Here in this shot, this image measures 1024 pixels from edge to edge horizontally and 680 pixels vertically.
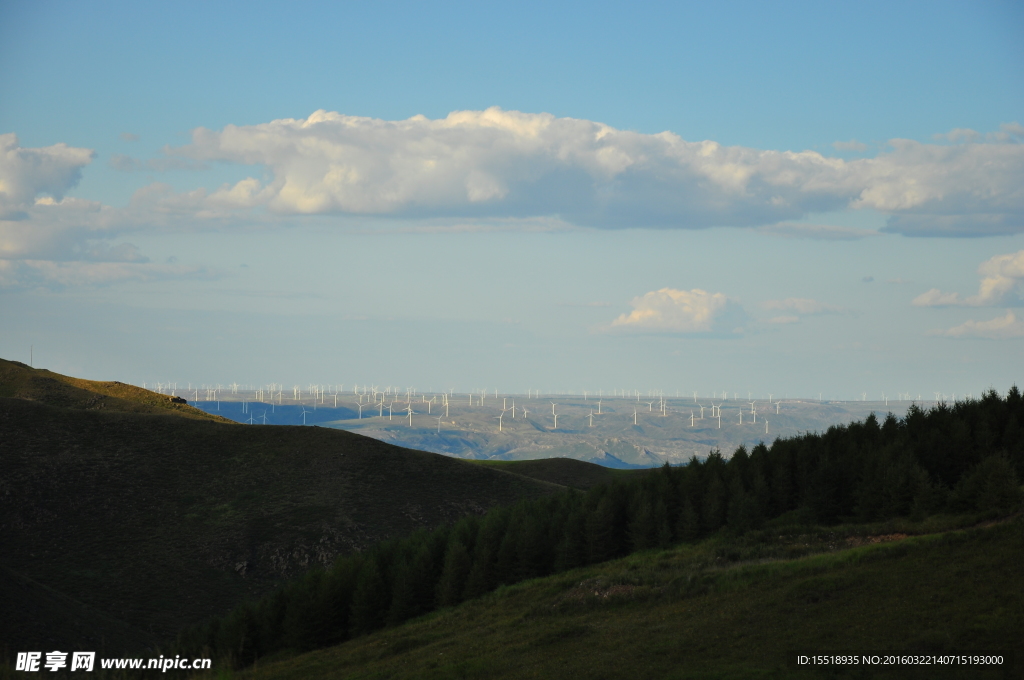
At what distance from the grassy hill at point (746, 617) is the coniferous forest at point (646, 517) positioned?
340 inches

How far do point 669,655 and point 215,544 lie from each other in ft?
252

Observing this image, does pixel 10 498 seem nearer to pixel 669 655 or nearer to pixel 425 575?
pixel 425 575

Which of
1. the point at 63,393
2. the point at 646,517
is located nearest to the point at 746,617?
the point at 646,517

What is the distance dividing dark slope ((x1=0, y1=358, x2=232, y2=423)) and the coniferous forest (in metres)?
79.2

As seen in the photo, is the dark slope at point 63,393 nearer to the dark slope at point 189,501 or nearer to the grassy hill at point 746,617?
the dark slope at point 189,501

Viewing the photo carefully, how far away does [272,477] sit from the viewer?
390 ft

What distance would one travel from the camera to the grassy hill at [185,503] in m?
→ 86.6

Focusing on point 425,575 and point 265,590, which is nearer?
point 425,575

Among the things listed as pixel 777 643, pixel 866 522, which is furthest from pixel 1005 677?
pixel 866 522

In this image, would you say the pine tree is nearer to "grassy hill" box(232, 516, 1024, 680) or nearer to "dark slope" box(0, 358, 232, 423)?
"grassy hill" box(232, 516, 1024, 680)

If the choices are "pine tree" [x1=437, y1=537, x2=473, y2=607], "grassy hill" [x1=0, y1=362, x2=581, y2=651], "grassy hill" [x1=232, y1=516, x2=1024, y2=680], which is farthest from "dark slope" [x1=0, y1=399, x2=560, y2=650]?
"grassy hill" [x1=232, y1=516, x2=1024, y2=680]

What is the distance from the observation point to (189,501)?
361ft

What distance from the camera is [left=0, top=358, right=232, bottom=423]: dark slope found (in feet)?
493

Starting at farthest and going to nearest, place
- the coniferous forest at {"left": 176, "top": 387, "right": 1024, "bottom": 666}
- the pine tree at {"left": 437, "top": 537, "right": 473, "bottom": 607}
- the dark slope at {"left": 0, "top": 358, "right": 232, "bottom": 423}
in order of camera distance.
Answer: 1. the dark slope at {"left": 0, "top": 358, "right": 232, "bottom": 423}
2. the pine tree at {"left": 437, "top": 537, "right": 473, "bottom": 607}
3. the coniferous forest at {"left": 176, "top": 387, "right": 1024, "bottom": 666}
